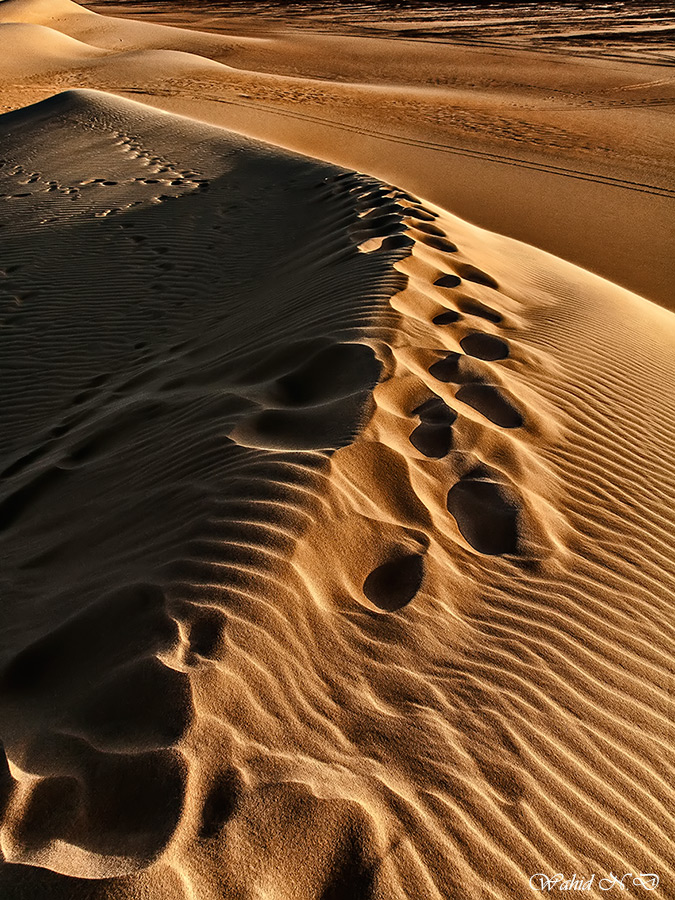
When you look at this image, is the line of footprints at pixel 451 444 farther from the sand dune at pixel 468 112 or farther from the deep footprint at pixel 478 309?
the sand dune at pixel 468 112

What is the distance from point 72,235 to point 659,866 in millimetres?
8882

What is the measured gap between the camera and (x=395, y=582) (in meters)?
2.78

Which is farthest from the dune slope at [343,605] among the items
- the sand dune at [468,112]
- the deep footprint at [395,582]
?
the sand dune at [468,112]

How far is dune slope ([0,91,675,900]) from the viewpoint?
1904 mm

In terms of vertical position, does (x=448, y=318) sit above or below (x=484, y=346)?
above

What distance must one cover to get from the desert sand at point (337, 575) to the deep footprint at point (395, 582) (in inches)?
0.4

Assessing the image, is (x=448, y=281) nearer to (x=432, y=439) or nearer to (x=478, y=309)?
(x=478, y=309)

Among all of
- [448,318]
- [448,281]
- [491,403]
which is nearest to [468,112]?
[448,281]

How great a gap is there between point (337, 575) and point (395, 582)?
245mm

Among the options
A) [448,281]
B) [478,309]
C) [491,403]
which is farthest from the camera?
[448,281]

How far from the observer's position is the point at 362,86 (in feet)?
74.4

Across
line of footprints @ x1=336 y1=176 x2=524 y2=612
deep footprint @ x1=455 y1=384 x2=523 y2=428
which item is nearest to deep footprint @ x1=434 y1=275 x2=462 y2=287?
line of footprints @ x1=336 y1=176 x2=524 y2=612

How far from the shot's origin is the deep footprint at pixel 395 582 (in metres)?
2.69

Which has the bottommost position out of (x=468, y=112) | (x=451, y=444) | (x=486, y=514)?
(x=486, y=514)
